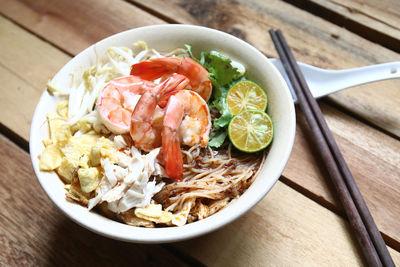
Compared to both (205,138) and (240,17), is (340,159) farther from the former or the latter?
(240,17)

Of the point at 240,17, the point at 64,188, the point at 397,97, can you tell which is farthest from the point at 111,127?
the point at 397,97

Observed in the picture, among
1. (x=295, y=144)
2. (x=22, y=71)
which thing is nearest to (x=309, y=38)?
(x=295, y=144)

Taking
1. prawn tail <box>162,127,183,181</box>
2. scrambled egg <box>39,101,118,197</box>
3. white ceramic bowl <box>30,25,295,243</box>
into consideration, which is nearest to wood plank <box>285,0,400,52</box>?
white ceramic bowl <box>30,25,295,243</box>

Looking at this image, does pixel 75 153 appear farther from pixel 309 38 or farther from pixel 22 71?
pixel 309 38

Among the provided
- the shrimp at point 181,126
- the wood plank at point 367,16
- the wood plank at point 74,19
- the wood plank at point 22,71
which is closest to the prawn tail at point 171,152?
the shrimp at point 181,126

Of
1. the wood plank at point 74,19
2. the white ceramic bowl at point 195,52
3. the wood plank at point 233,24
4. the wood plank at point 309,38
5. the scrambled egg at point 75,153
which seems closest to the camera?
the white ceramic bowl at point 195,52

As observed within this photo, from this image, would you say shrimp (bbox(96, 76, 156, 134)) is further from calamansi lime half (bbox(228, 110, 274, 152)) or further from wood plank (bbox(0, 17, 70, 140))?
wood plank (bbox(0, 17, 70, 140))

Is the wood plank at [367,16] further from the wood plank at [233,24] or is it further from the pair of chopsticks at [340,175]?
the pair of chopsticks at [340,175]
